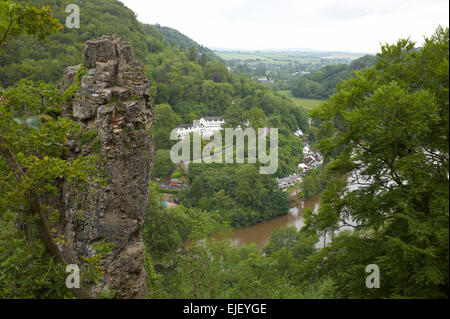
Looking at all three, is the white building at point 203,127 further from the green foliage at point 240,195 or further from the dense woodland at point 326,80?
the dense woodland at point 326,80

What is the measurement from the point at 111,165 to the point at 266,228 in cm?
2413

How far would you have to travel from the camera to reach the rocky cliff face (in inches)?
336

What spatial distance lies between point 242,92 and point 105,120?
62304 mm

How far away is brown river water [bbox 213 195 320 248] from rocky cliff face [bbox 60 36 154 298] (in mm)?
18399

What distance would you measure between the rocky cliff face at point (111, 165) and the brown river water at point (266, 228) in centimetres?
1840

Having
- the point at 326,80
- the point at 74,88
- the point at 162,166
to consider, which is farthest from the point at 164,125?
the point at 326,80

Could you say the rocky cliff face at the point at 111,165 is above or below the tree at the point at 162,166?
above

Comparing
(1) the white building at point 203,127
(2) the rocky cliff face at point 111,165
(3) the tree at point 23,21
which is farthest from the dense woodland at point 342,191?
(1) the white building at point 203,127

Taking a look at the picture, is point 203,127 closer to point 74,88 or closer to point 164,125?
point 164,125

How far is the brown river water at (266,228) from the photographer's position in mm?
27634

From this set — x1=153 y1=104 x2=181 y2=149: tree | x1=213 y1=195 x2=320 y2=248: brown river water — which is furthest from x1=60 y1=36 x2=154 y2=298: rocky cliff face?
x1=153 y1=104 x2=181 y2=149: tree

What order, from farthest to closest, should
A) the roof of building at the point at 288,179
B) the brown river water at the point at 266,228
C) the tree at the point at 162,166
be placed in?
1. the tree at the point at 162,166
2. the roof of building at the point at 288,179
3. the brown river water at the point at 266,228

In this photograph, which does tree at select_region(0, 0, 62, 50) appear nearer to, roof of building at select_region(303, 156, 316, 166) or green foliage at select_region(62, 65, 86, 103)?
green foliage at select_region(62, 65, 86, 103)

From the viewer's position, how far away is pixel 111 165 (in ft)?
28.3
